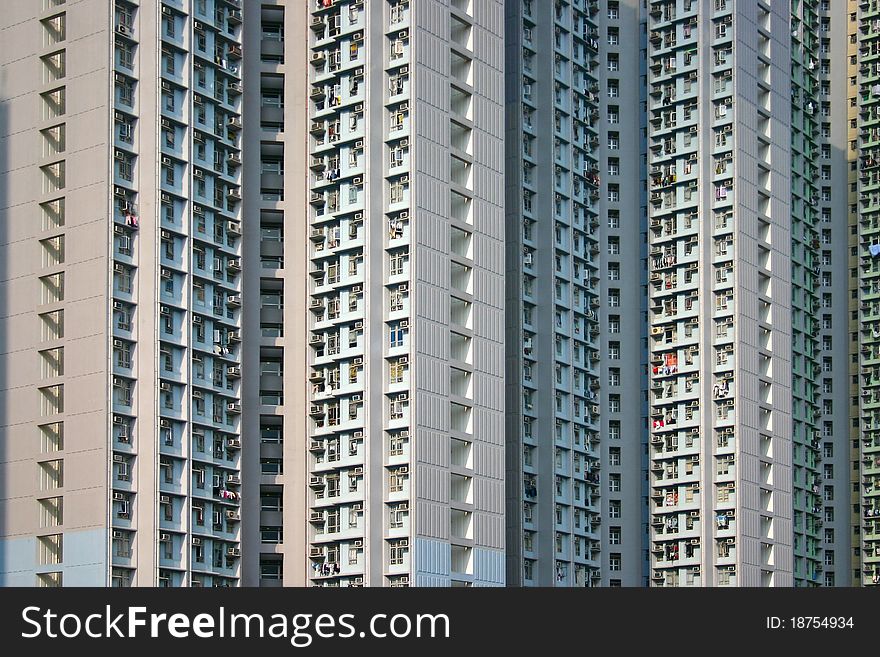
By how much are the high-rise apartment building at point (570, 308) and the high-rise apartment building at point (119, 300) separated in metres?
20.2

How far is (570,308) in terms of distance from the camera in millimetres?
115875

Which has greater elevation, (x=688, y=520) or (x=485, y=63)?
(x=485, y=63)

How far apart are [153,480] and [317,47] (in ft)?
79.4

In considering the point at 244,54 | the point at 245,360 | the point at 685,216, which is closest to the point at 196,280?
the point at 245,360

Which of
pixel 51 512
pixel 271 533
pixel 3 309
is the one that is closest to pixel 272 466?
pixel 271 533

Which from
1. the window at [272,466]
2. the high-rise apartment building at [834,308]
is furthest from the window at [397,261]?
the high-rise apartment building at [834,308]

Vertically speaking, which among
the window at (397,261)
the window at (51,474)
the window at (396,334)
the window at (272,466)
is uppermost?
the window at (397,261)

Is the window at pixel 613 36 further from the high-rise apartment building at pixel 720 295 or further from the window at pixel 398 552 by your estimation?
the window at pixel 398 552

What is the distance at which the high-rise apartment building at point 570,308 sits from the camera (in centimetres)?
11225

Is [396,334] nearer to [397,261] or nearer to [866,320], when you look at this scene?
[397,261]

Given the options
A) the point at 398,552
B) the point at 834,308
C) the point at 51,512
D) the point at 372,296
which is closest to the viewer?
the point at 51,512

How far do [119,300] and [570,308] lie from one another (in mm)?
31256

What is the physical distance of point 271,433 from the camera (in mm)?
100375
